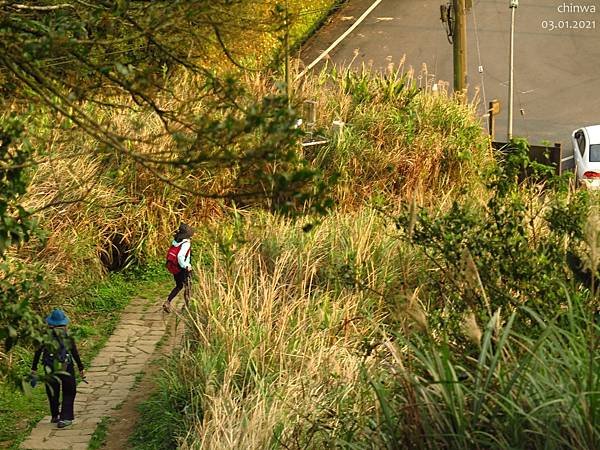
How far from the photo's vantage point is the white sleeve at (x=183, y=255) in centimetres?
1376

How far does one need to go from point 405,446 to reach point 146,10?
10.9 ft

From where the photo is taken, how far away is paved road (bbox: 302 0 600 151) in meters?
28.7

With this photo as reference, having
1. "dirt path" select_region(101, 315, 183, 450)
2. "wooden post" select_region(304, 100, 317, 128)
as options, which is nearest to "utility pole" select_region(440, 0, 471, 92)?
"wooden post" select_region(304, 100, 317, 128)

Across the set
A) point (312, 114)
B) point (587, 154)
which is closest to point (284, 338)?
point (312, 114)

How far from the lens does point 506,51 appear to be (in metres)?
32.0

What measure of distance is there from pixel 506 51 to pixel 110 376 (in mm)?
21473

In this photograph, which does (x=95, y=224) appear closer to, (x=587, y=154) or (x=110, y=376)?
(x=110, y=376)

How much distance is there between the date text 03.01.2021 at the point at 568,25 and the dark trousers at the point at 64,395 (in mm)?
25412

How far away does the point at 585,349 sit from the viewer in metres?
6.27

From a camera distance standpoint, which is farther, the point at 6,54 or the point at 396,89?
the point at 396,89

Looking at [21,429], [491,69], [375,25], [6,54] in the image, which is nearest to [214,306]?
[21,429]

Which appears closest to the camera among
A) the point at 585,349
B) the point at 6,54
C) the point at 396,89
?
the point at 585,349

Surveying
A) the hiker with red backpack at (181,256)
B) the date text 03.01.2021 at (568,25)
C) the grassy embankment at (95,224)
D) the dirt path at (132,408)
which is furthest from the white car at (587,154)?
the date text 03.01.2021 at (568,25)

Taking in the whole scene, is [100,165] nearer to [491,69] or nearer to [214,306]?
[214,306]
